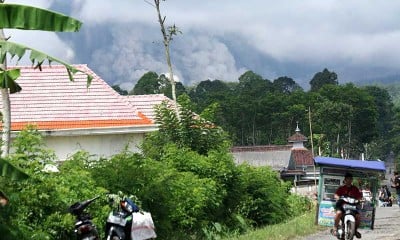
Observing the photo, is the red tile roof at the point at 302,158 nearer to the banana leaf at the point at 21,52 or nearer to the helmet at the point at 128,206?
the helmet at the point at 128,206

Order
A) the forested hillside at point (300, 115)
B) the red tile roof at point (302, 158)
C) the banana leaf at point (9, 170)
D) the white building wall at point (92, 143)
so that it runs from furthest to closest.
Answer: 1. the forested hillside at point (300, 115)
2. the red tile roof at point (302, 158)
3. the white building wall at point (92, 143)
4. the banana leaf at point (9, 170)

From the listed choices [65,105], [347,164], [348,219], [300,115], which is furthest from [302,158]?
→ [348,219]

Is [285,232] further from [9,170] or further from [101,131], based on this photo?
[9,170]

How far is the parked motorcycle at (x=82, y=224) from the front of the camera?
39.8 ft

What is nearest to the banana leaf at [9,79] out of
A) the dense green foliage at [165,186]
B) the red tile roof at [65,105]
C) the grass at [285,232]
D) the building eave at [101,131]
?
the dense green foliage at [165,186]

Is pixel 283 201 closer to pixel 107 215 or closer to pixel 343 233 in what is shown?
pixel 343 233

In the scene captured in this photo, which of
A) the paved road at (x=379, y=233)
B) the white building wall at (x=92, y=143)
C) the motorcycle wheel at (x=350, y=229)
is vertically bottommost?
the paved road at (x=379, y=233)

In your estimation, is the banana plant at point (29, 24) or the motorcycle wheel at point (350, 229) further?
the motorcycle wheel at point (350, 229)

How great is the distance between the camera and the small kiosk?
17906 mm

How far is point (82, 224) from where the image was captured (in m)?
12.1

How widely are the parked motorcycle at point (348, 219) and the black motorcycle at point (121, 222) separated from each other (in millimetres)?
5051

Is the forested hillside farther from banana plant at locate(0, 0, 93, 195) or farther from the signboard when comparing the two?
banana plant at locate(0, 0, 93, 195)

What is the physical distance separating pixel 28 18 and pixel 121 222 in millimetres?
5978

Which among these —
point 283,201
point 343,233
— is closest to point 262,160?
point 283,201
